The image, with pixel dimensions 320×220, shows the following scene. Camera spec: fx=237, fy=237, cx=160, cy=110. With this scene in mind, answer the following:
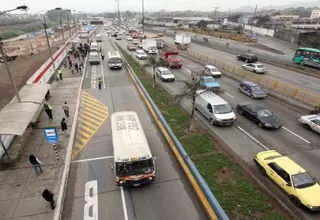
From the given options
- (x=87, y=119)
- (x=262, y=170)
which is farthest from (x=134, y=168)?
(x=87, y=119)

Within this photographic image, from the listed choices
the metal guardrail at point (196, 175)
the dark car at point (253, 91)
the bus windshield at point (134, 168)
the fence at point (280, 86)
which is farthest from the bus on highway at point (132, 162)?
the fence at point (280, 86)

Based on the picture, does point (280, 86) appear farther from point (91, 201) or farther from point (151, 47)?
point (151, 47)

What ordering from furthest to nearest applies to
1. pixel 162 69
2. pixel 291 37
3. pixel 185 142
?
1. pixel 291 37
2. pixel 162 69
3. pixel 185 142

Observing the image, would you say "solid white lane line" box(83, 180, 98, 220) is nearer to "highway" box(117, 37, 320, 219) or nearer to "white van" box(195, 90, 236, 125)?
"highway" box(117, 37, 320, 219)

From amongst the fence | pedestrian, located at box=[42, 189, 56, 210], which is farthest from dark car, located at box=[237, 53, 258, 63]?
pedestrian, located at box=[42, 189, 56, 210]

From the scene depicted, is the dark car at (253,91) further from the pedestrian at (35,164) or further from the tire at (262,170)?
the pedestrian at (35,164)

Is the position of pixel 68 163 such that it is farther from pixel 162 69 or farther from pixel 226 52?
pixel 226 52

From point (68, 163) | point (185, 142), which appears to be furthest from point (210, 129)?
point (68, 163)
